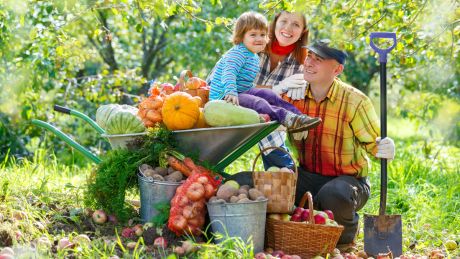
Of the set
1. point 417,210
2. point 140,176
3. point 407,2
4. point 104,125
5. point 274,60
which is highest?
point 407,2

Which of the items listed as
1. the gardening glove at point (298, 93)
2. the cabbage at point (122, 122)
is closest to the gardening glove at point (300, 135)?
the gardening glove at point (298, 93)

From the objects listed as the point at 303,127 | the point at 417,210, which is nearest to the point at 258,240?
the point at 303,127

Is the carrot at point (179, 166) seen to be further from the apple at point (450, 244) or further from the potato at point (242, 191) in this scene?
the apple at point (450, 244)

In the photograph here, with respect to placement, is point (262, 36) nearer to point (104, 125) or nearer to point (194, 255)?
point (104, 125)

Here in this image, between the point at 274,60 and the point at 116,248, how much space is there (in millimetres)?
1857

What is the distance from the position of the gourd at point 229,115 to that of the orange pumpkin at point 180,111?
11cm

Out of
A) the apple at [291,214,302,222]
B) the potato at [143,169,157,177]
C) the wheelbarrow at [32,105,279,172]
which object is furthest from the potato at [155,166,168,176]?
the apple at [291,214,302,222]

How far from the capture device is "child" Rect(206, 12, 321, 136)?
166 inches

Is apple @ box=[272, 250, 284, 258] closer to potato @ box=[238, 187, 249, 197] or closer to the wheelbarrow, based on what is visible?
potato @ box=[238, 187, 249, 197]

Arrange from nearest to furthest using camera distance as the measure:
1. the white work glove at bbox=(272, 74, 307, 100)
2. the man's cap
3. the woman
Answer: the man's cap, the white work glove at bbox=(272, 74, 307, 100), the woman

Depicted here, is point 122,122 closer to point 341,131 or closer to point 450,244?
point 341,131

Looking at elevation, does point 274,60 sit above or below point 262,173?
above

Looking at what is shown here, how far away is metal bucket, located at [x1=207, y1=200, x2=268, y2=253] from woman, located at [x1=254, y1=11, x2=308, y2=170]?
1059 mm

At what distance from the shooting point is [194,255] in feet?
12.0
